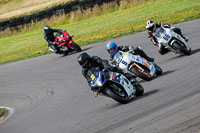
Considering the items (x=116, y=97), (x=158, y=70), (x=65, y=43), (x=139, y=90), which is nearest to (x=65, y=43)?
(x=65, y=43)

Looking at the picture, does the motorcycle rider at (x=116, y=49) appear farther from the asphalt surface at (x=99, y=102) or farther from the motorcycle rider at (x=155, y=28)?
the motorcycle rider at (x=155, y=28)

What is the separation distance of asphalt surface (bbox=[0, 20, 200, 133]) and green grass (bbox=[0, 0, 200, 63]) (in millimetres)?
5139

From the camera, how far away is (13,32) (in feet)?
118

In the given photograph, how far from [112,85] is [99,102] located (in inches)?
56.0

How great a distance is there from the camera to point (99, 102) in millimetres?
11070

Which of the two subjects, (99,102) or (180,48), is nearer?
(99,102)

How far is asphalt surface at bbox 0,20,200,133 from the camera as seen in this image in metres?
7.91

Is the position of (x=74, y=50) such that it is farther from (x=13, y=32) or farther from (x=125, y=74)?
(x=13, y=32)

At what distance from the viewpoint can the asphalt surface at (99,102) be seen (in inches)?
311

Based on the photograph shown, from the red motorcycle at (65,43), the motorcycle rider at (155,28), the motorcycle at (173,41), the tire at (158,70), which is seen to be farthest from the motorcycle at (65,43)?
the tire at (158,70)

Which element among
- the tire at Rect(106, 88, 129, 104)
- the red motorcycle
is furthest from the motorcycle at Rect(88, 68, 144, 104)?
the red motorcycle

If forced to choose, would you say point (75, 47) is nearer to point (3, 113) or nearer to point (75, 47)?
point (75, 47)

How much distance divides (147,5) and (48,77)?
17197 mm

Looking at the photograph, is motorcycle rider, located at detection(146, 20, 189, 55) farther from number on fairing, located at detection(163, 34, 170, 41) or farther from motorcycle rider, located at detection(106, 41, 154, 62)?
motorcycle rider, located at detection(106, 41, 154, 62)
